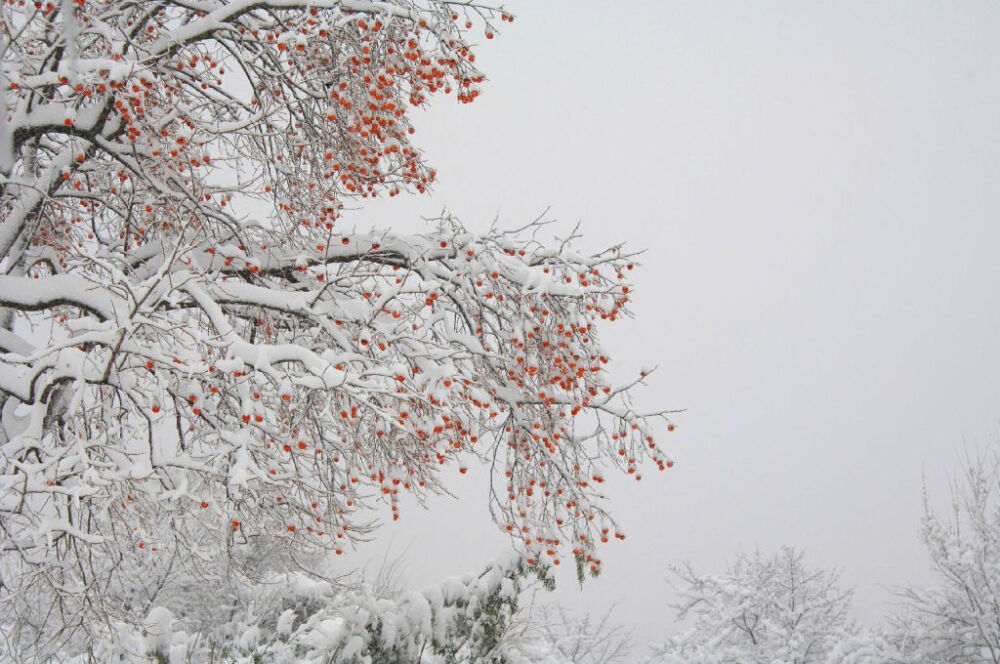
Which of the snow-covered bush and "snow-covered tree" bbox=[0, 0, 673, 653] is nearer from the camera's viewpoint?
"snow-covered tree" bbox=[0, 0, 673, 653]

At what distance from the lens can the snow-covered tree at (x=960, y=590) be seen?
11.3 m

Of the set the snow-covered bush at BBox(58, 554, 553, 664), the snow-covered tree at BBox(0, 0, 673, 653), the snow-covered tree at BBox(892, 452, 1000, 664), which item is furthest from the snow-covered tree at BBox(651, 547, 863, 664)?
the snow-covered tree at BBox(0, 0, 673, 653)

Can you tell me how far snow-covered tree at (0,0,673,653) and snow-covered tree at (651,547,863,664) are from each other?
15256 millimetres

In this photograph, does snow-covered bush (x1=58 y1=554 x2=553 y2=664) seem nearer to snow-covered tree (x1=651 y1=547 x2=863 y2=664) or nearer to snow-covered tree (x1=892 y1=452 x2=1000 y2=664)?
snow-covered tree (x1=892 y1=452 x2=1000 y2=664)

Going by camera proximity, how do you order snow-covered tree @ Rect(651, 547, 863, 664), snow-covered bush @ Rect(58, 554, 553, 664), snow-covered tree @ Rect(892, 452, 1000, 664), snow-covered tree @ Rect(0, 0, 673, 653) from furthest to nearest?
1. snow-covered tree @ Rect(651, 547, 863, 664)
2. snow-covered tree @ Rect(892, 452, 1000, 664)
3. snow-covered bush @ Rect(58, 554, 553, 664)
4. snow-covered tree @ Rect(0, 0, 673, 653)

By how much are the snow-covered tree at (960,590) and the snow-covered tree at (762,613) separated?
4328mm

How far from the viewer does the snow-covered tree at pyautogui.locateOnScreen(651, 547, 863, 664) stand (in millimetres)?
17469

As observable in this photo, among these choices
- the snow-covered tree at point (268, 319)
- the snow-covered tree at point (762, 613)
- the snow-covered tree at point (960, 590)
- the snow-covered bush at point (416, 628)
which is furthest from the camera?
the snow-covered tree at point (762, 613)

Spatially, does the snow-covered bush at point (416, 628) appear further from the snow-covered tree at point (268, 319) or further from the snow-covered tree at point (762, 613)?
the snow-covered tree at point (762, 613)

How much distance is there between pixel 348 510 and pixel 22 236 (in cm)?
272

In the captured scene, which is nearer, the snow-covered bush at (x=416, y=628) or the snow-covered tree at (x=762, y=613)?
the snow-covered bush at (x=416, y=628)

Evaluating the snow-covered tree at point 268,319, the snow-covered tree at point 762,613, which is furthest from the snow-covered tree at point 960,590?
the snow-covered tree at point 268,319

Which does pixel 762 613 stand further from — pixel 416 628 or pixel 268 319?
→ pixel 268 319

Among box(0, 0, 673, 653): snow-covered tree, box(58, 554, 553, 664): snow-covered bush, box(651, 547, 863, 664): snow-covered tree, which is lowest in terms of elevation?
box(58, 554, 553, 664): snow-covered bush
